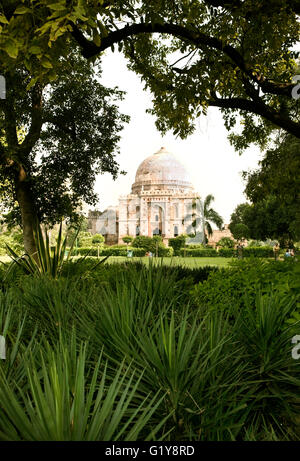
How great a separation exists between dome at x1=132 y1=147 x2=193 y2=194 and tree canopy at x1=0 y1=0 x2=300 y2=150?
211 ft

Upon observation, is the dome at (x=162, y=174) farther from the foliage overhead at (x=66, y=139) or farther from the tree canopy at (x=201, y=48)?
the tree canopy at (x=201, y=48)

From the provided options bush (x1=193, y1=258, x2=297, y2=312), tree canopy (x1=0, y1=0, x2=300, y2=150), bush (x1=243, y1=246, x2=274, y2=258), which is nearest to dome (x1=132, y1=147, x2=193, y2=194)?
bush (x1=243, y1=246, x2=274, y2=258)

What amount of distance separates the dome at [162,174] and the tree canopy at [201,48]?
211ft

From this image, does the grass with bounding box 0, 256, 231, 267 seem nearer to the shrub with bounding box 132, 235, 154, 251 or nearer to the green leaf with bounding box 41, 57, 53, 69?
the green leaf with bounding box 41, 57, 53, 69

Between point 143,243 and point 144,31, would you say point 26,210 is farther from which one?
point 143,243

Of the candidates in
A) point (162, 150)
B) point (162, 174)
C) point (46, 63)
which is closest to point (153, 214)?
point (162, 174)

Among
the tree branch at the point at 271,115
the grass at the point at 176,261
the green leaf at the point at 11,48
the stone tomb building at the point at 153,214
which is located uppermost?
the stone tomb building at the point at 153,214

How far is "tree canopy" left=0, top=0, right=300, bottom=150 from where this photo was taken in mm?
4426

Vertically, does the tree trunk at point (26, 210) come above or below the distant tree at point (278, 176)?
below

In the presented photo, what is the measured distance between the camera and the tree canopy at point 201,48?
14.5ft

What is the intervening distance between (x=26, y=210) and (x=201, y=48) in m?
5.98

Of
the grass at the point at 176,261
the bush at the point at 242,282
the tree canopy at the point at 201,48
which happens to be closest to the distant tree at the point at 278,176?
the tree canopy at the point at 201,48
